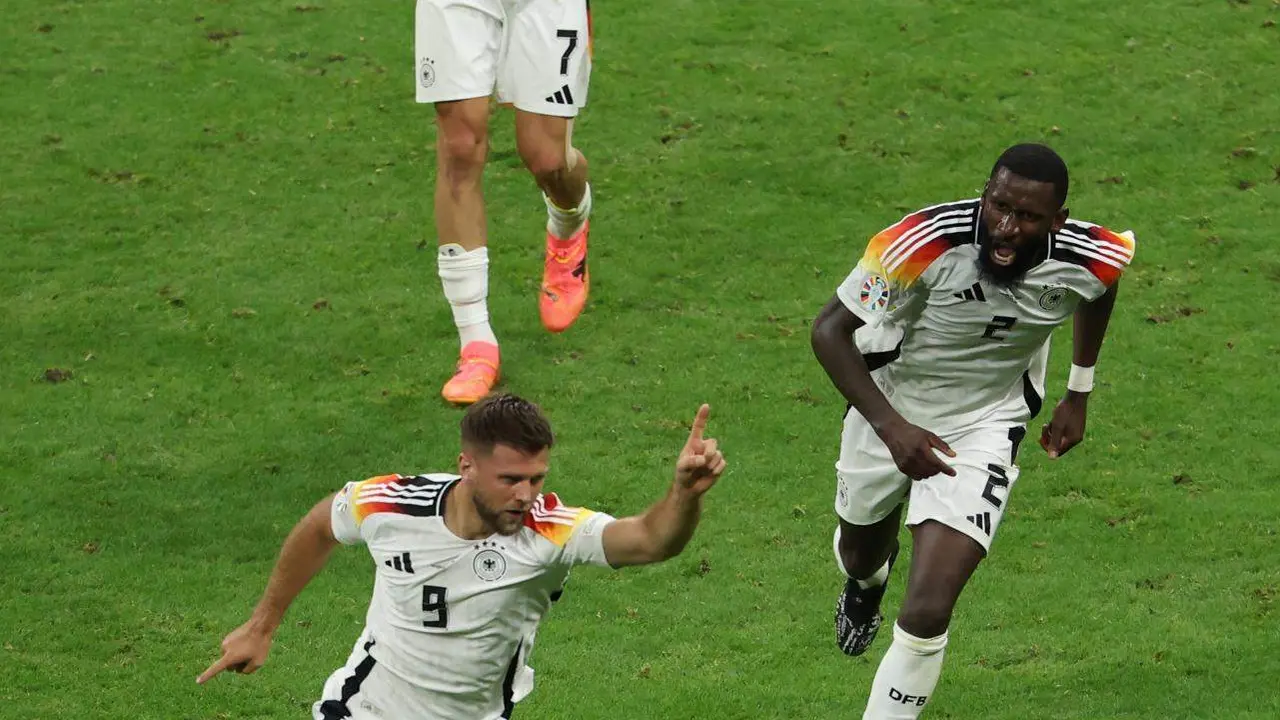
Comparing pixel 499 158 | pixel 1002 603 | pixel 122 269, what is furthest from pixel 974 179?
pixel 122 269

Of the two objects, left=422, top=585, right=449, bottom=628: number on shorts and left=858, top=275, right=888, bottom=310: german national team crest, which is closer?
left=422, top=585, right=449, bottom=628: number on shorts

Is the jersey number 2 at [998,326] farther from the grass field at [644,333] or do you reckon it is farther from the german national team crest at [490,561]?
the german national team crest at [490,561]

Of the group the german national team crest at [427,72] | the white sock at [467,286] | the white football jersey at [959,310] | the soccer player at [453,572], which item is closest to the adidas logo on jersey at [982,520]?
the white football jersey at [959,310]

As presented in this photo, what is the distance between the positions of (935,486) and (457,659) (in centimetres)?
173

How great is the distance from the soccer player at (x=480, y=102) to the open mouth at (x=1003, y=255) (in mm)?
2860

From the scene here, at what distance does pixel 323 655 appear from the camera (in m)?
6.76

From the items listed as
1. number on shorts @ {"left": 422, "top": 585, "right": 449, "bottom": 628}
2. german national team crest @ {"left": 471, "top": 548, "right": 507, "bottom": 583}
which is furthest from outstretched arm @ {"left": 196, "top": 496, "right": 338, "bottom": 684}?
german national team crest @ {"left": 471, "top": 548, "right": 507, "bottom": 583}

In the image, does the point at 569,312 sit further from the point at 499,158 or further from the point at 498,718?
the point at 498,718

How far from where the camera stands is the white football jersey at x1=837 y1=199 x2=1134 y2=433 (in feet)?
19.3

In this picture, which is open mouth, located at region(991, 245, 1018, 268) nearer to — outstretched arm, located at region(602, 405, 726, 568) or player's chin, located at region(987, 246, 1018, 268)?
player's chin, located at region(987, 246, 1018, 268)

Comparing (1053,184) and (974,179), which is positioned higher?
(1053,184)

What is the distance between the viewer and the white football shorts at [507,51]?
311 inches

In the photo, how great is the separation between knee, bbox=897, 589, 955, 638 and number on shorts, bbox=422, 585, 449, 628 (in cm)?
148

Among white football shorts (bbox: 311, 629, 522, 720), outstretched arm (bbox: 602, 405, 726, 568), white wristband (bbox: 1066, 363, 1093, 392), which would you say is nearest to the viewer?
outstretched arm (bbox: 602, 405, 726, 568)
